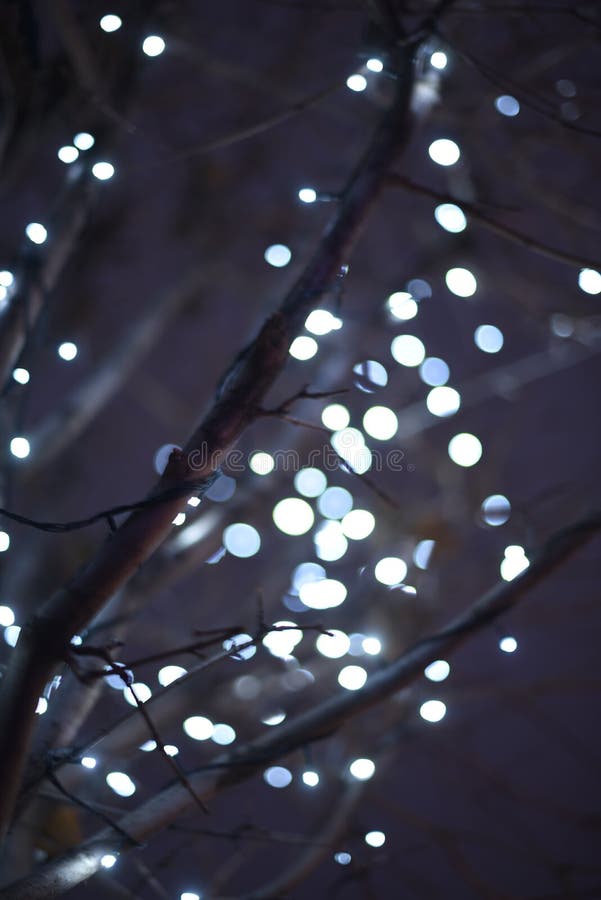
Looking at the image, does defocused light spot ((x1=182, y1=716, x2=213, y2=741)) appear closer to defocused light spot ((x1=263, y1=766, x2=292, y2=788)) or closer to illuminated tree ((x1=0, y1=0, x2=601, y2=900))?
illuminated tree ((x1=0, y1=0, x2=601, y2=900))

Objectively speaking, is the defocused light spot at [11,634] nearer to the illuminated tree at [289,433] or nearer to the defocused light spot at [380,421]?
the illuminated tree at [289,433]

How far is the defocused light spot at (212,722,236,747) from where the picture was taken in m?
2.03

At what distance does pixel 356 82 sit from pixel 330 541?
4.02 feet

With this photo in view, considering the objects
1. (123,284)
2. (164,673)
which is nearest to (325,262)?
(164,673)

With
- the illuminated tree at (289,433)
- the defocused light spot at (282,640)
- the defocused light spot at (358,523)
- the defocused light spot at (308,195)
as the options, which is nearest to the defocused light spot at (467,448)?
the illuminated tree at (289,433)

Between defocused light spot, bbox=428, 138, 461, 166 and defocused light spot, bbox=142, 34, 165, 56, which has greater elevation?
defocused light spot, bbox=142, 34, 165, 56

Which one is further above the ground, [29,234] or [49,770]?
[29,234]

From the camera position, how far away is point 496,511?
2.17 meters

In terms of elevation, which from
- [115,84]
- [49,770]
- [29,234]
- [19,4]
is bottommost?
[49,770]

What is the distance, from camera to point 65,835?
1778 millimetres

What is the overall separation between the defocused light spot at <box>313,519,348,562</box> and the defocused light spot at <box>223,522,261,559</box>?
0.67ft

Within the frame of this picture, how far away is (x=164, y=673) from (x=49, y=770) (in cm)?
61

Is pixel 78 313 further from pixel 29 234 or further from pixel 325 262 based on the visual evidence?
pixel 325 262

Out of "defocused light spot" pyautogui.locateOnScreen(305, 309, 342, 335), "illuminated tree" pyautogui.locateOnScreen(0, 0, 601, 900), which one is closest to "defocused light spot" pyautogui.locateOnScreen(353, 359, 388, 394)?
"illuminated tree" pyautogui.locateOnScreen(0, 0, 601, 900)
